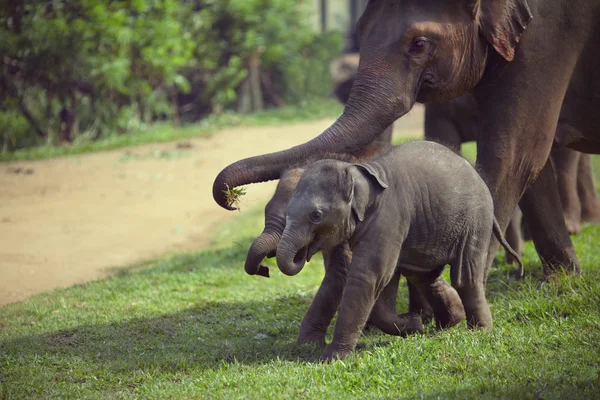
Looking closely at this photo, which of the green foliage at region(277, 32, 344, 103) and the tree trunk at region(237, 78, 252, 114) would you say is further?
the green foliage at region(277, 32, 344, 103)

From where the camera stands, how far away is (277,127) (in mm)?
18078

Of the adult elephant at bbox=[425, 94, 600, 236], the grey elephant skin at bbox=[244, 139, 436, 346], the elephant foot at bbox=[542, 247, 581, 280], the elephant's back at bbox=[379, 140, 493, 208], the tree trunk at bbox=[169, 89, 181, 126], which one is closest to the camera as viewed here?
the elephant's back at bbox=[379, 140, 493, 208]

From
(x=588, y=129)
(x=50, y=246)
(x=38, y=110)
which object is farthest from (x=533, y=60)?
(x=38, y=110)

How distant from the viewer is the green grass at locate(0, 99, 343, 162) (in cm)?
1473

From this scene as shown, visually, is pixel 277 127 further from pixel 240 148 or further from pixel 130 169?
pixel 130 169

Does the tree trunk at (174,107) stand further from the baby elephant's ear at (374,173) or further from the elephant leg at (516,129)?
the baby elephant's ear at (374,173)

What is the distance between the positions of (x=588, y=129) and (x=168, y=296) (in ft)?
11.7

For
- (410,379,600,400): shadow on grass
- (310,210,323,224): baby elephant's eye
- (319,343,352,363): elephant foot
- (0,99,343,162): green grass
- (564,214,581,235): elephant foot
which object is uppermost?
(310,210,323,224): baby elephant's eye

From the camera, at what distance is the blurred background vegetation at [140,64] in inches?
591

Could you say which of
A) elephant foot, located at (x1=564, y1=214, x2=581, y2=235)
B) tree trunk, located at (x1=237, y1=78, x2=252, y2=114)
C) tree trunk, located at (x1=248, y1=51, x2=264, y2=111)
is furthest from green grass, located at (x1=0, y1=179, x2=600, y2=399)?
tree trunk, located at (x1=248, y1=51, x2=264, y2=111)

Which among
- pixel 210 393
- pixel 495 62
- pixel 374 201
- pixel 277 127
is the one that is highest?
pixel 495 62

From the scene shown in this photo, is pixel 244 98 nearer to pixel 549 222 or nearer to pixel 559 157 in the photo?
pixel 559 157

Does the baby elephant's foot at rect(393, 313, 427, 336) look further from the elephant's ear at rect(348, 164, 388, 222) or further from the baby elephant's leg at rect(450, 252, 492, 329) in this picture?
the elephant's ear at rect(348, 164, 388, 222)

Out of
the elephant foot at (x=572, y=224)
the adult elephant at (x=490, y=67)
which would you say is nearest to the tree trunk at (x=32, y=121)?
the elephant foot at (x=572, y=224)
